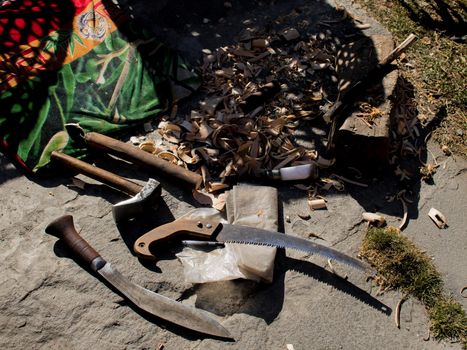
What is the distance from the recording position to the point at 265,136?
4.45 m

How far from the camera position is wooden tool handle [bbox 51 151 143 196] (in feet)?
12.7

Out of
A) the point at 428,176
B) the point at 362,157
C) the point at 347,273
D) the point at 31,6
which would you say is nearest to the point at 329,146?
the point at 362,157

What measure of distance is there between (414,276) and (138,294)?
2025 mm

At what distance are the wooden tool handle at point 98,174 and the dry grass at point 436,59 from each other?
2.88 metres

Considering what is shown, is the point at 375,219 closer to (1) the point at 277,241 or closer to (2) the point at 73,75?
(1) the point at 277,241

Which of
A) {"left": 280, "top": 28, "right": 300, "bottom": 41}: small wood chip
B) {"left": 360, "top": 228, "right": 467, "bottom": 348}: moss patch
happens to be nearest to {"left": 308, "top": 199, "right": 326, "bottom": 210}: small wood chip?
{"left": 360, "top": 228, "right": 467, "bottom": 348}: moss patch

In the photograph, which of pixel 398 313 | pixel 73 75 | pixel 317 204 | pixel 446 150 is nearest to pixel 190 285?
pixel 317 204

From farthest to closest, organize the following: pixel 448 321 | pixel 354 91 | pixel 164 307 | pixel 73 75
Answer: pixel 73 75
pixel 354 91
pixel 448 321
pixel 164 307

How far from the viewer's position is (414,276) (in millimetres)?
3699

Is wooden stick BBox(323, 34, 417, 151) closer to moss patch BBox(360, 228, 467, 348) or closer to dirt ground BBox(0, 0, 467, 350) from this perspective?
dirt ground BBox(0, 0, 467, 350)

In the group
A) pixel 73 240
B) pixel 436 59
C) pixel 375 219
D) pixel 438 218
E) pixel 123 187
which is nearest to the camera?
pixel 73 240

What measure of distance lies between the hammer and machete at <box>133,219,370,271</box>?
23cm

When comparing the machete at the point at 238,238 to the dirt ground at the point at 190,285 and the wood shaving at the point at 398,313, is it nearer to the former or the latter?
the dirt ground at the point at 190,285

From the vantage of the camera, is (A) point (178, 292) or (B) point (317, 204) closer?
(A) point (178, 292)
